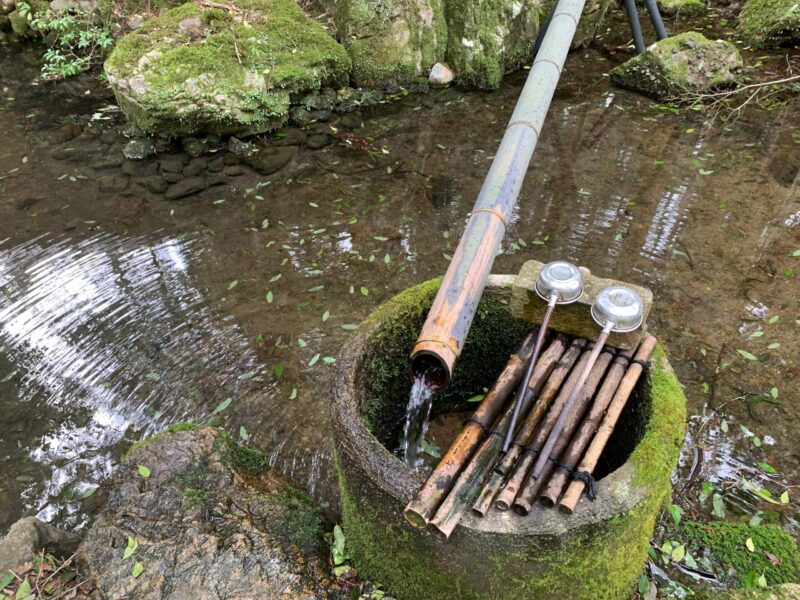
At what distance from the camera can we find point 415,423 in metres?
3.40

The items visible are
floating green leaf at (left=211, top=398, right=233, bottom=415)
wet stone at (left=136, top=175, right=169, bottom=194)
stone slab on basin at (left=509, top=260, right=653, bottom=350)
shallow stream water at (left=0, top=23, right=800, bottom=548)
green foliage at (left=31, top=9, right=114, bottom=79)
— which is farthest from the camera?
green foliage at (left=31, top=9, right=114, bottom=79)

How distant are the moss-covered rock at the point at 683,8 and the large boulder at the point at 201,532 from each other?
36.1 ft

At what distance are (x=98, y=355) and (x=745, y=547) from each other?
4822mm

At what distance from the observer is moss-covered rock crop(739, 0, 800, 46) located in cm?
858

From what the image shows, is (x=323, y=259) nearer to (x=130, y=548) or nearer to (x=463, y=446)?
(x=130, y=548)

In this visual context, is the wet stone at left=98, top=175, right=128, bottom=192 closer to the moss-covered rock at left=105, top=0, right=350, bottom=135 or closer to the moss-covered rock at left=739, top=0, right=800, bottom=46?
the moss-covered rock at left=105, top=0, right=350, bottom=135

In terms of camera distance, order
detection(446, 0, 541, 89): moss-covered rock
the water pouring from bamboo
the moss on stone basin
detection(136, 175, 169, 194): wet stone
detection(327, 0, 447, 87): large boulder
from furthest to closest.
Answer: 1. detection(446, 0, 541, 89): moss-covered rock
2. detection(327, 0, 447, 87): large boulder
3. detection(136, 175, 169, 194): wet stone
4. the water pouring from bamboo
5. the moss on stone basin

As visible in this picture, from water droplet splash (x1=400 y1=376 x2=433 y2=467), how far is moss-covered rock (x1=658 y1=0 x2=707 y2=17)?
10236 mm

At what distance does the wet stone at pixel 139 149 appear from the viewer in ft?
23.3

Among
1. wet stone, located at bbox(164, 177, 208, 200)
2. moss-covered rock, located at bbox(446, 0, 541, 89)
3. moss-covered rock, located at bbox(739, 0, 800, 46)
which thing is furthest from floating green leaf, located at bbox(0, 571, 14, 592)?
moss-covered rock, located at bbox(739, 0, 800, 46)

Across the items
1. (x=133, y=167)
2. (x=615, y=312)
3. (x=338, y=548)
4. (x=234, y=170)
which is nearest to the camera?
(x=615, y=312)

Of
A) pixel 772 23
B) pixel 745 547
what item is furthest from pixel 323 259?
pixel 772 23

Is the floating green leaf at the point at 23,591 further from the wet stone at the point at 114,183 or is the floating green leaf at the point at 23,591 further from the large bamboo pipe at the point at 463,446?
the wet stone at the point at 114,183

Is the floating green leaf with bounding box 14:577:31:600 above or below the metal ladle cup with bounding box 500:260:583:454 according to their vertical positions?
below
